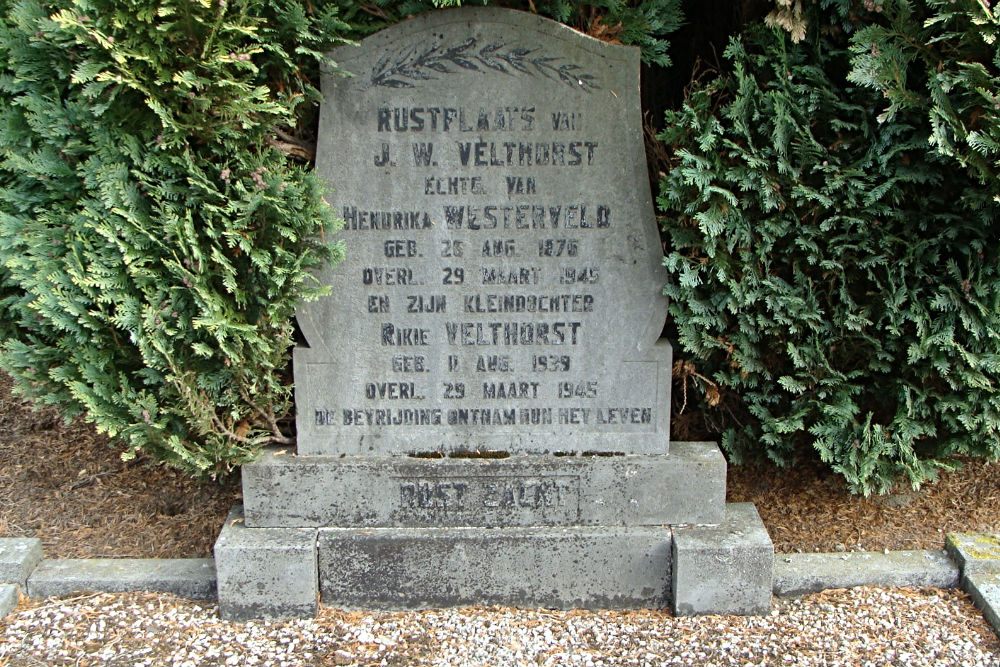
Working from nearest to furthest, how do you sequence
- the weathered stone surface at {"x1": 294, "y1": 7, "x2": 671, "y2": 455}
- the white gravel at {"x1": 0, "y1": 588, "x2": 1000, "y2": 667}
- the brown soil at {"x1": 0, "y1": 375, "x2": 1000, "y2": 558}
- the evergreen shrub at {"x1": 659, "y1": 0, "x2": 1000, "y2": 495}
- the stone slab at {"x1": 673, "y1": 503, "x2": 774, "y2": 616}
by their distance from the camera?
the evergreen shrub at {"x1": 659, "y1": 0, "x2": 1000, "y2": 495}
the white gravel at {"x1": 0, "y1": 588, "x2": 1000, "y2": 667}
the weathered stone surface at {"x1": 294, "y1": 7, "x2": 671, "y2": 455}
the stone slab at {"x1": 673, "y1": 503, "x2": 774, "y2": 616}
the brown soil at {"x1": 0, "y1": 375, "x2": 1000, "y2": 558}

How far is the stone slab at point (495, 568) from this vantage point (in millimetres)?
3506

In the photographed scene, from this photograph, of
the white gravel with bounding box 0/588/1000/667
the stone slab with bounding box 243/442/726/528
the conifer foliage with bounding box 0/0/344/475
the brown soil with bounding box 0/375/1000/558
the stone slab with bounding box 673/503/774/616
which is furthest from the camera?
the brown soil with bounding box 0/375/1000/558

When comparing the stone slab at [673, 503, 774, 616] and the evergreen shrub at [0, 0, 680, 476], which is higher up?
the evergreen shrub at [0, 0, 680, 476]

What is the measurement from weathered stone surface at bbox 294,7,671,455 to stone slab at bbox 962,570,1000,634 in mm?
1504

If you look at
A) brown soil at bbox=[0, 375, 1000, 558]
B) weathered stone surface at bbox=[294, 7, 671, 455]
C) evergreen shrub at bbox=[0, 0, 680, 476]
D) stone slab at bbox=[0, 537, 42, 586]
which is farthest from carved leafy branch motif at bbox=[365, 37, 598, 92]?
stone slab at bbox=[0, 537, 42, 586]

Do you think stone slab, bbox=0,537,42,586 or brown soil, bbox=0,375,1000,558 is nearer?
stone slab, bbox=0,537,42,586

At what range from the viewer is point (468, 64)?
3330 millimetres

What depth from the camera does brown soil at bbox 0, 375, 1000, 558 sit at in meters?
3.93

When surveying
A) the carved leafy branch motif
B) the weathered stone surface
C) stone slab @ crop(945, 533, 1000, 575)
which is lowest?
stone slab @ crop(945, 533, 1000, 575)

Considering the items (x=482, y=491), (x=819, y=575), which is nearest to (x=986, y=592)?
(x=819, y=575)

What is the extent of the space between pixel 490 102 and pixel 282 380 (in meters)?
1.58

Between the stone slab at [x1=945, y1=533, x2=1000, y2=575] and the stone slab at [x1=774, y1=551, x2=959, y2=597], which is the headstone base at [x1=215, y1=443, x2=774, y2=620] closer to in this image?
the stone slab at [x1=774, y1=551, x2=959, y2=597]

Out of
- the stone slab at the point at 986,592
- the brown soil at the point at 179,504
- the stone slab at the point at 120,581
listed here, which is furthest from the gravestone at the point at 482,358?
the stone slab at the point at 986,592

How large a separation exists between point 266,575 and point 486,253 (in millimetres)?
1682
